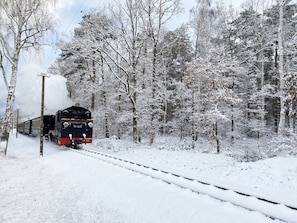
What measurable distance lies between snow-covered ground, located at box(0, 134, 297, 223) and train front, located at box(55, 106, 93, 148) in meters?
6.92

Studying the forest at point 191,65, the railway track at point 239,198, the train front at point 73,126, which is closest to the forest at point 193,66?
the forest at point 191,65

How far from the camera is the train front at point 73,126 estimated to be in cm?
1814

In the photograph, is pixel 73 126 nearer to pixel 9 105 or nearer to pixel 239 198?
pixel 9 105

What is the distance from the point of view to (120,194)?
668 cm

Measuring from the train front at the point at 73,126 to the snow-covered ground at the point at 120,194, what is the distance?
6919 millimetres

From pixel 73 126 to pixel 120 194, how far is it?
502 inches

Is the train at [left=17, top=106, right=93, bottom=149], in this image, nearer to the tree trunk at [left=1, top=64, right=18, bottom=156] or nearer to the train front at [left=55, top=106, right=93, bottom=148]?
the train front at [left=55, top=106, right=93, bottom=148]

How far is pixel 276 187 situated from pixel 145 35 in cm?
1535

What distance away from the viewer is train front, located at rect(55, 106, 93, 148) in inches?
714

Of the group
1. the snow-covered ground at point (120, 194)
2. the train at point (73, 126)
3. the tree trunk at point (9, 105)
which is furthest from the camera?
→ the train at point (73, 126)

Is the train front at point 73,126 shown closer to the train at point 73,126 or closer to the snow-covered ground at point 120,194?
the train at point 73,126

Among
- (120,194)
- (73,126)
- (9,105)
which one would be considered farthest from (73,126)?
(120,194)

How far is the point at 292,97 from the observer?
9.23 m

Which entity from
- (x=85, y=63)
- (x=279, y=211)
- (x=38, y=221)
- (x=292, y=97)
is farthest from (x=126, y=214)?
(x=85, y=63)
